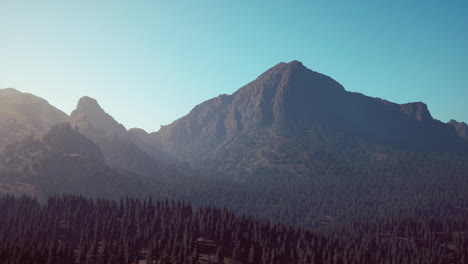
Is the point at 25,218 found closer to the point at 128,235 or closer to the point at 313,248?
the point at 128,235

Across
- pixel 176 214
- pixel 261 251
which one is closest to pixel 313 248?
pixel 261 251

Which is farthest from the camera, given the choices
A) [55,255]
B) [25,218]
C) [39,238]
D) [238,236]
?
[25,218]

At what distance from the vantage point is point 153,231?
173625mm

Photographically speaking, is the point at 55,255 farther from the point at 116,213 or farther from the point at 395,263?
the point at 395,263

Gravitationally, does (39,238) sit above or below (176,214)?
below

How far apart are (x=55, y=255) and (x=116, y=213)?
2476 inches

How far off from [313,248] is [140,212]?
83.7 m

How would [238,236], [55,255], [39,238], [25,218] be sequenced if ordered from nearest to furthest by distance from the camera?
1. [55,255]
2. [39,238]
3. [238,236]
4. [25,218]

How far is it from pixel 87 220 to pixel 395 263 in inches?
5827

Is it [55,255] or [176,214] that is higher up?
[176,214]

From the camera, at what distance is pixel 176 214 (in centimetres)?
19375

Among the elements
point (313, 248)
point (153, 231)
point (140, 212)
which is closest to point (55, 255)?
point (153, 231)

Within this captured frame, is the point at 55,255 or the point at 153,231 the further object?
the point at 153,231

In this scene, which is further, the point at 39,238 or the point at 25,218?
the point at 25,218
